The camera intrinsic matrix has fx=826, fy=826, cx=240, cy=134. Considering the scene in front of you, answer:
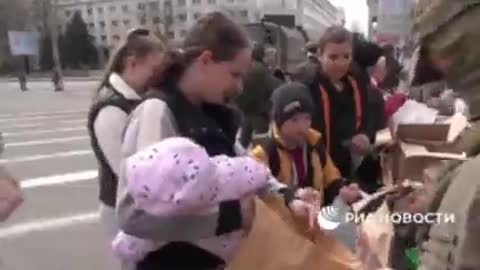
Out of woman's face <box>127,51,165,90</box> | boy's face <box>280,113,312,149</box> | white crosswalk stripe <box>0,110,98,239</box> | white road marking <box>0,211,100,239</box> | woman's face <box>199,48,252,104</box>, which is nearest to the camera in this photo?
woman's face <box>199,48,252,104</box>

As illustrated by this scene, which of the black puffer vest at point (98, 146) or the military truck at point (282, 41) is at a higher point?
the black puffer vest at point (98, 146)

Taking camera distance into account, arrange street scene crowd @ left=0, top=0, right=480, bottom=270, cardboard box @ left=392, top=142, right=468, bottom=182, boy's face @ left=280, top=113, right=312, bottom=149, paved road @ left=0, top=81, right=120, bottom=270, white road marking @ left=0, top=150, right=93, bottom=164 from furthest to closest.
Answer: white road marking @ left=0, top=150, right=93, bottom=164 < paved road @ left=0, top=81, right=120, bottom=270 < boy's face @ left=280, top=113, right=312, bottom=149 < cardboard box @ left=392, top=142, right=468, bottom=182 < street scene crowd @ left=0, top=0, right=480, bottom=270

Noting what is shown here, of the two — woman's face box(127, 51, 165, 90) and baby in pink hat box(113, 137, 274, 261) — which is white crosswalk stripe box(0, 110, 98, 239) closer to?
woman's face box(127, 51, 165, 90)

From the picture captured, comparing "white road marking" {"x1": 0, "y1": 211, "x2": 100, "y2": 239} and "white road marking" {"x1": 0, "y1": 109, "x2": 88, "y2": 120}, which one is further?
"white road marking" {"x1": 0, "y1": 109, "x2": 88, "y2": 120}

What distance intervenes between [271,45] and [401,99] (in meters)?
5.90

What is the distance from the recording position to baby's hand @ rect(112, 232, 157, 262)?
2539mm

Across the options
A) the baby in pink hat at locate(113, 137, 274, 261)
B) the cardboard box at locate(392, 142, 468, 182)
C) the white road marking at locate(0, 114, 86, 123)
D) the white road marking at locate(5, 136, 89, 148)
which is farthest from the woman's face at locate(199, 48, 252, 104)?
the white road marking at locate(0, 114, 86, 123)

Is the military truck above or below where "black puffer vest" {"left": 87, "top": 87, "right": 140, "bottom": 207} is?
below

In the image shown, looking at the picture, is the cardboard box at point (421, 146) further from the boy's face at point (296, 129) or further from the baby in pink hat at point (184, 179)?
the baby in pink hat at point (184, 179)

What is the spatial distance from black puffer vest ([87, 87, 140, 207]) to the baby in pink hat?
46.9 inches

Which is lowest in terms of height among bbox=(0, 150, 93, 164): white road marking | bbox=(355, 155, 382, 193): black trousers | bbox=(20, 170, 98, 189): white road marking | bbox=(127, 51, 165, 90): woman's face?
bbox=(0, 150, 93, 164): white road marking

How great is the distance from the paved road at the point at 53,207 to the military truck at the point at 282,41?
308 centimetres

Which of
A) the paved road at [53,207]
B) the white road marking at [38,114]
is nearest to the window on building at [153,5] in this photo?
the white road marking at [38,114]

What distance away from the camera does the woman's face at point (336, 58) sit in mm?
4492
